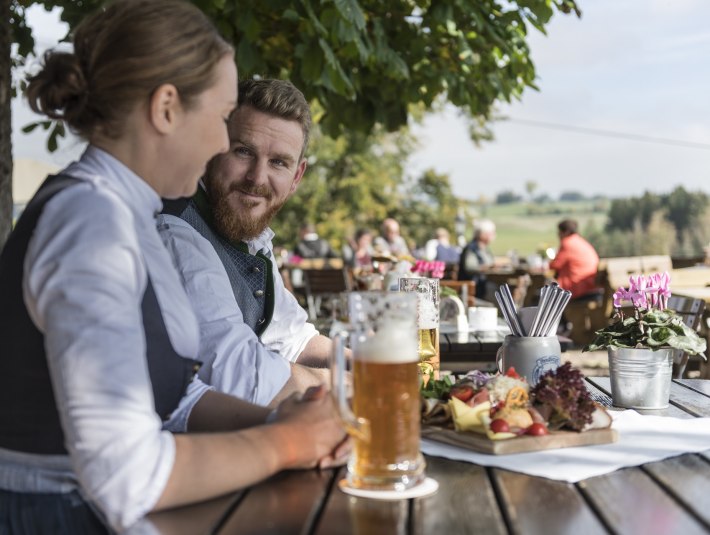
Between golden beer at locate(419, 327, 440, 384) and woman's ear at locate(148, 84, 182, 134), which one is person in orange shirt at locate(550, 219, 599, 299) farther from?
woman's ear at locate(148, 84, 182, 134)

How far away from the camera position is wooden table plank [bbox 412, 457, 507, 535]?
3.45 ft

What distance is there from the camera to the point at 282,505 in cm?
115

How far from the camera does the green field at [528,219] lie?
133ft

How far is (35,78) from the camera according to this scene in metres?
1.30

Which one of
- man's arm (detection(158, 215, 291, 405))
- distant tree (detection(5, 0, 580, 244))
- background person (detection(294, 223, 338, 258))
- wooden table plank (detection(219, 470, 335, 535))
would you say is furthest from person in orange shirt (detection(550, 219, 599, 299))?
wooden table plank (detection(219, 470, 335, 535))

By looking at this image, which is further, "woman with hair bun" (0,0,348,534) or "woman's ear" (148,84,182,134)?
"woman's ear" (148,84,182,134)

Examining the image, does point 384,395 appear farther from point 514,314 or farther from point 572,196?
point 572,196

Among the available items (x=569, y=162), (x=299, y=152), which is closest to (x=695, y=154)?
(x=569, y=162)

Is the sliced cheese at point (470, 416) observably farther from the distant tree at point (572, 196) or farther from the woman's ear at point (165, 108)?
the distant tree at point (572, 196)

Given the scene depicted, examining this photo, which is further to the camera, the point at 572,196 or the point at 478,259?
the point at 572,196

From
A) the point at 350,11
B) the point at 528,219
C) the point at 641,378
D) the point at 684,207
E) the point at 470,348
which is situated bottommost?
the point at 470,348

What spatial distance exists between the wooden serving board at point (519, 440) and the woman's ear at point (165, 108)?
0.66 m

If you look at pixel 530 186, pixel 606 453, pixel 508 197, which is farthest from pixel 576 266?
pixel 530 186

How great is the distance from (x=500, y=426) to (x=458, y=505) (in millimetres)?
284
